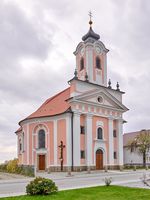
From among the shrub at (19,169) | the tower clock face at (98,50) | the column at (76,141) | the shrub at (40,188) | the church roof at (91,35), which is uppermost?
the church roof at (91,35)

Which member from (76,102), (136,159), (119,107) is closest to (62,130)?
(76,102)

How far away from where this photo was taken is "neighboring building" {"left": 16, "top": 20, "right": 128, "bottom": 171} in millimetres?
35000

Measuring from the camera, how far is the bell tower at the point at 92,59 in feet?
133

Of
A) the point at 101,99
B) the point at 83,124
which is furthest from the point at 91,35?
the point at 83,124

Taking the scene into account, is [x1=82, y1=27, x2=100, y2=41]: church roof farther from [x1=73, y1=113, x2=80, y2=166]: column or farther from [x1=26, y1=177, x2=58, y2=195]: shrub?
[x1=26, y1=177, x2=58, y2=195]: shrub

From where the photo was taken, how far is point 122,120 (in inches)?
1615

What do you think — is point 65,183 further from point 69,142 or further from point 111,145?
point 111,145

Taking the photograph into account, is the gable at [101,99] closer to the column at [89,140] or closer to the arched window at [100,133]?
the column at [89,140]

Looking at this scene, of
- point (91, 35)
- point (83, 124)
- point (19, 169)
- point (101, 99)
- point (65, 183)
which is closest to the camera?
point (65, 183)

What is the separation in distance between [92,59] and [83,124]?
9519 millimetres

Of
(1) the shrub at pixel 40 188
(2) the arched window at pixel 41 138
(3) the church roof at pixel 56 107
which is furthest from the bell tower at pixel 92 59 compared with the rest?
(1) the shrub at pixel 40 188

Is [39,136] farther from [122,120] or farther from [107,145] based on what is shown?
[122,120]

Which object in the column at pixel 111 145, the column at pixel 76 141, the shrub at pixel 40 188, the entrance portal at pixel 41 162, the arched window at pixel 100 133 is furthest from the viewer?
the column at pixel 111 145

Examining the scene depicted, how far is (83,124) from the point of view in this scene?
36.3 m
